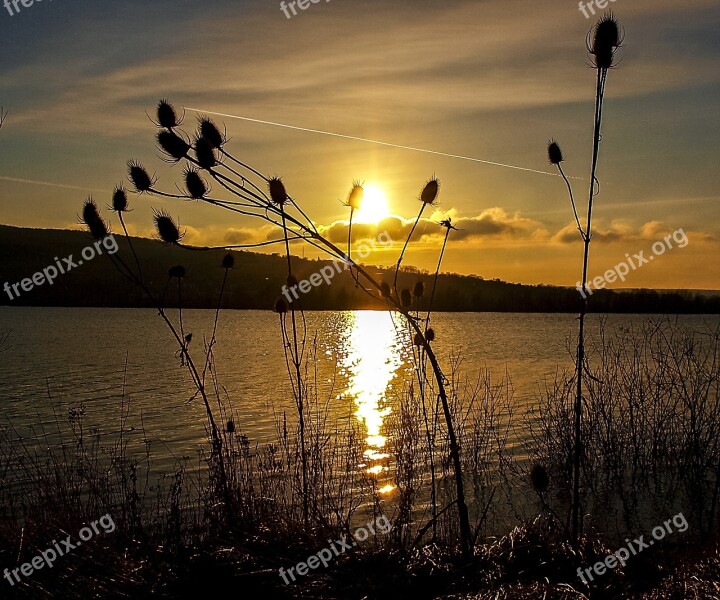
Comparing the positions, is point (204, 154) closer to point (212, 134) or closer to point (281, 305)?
point (212, 134)

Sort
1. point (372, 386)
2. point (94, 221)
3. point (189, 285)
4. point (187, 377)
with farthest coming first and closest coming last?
1. point (189, 285)
2. point (187, 377)
3. point (372, 386)
4. point (94, 221)

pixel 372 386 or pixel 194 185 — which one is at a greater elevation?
pixel 194 185

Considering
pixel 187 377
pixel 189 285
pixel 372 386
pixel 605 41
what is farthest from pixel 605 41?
pixel 189 285

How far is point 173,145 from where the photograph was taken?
407cm

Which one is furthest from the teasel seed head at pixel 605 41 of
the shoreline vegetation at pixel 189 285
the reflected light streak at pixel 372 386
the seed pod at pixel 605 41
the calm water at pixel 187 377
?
the shoreline vegetation at pixel 189 285

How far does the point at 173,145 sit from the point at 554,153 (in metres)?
2.79

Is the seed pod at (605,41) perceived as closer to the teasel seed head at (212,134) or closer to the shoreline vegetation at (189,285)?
the teasel seed head at (212,134)

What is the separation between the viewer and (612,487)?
11.1m

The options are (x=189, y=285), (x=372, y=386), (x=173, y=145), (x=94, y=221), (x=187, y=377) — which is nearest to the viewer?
(x=173, y=145)

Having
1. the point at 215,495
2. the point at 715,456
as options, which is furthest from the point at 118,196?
the point at 715,456

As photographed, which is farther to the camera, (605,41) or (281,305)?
(281,305)

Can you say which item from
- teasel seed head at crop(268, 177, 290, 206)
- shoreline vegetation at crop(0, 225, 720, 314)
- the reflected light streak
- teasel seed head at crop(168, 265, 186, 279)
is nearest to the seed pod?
teasel seed head at crop(268, 177, 290, 206)

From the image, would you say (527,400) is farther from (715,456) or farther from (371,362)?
(371,362)

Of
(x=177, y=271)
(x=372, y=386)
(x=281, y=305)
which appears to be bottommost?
(x=372, y=386)
